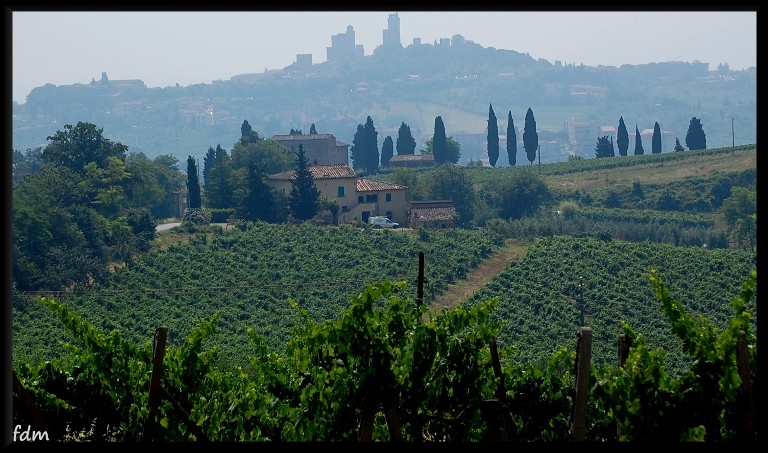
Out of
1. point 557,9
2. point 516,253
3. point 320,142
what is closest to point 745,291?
point 557,9

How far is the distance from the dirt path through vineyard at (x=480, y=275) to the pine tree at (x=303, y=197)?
30.5 ft

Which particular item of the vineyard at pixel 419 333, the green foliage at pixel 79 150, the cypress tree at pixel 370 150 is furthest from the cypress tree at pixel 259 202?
the cypress tree at pixel 370 150

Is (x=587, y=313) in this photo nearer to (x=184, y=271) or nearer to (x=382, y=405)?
(x=184, y=271)

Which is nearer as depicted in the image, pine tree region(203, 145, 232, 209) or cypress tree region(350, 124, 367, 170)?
pine tree region(203, 145, 232, 209)

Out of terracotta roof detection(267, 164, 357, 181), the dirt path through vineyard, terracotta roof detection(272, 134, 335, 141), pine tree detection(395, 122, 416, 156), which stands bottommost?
the dirt path through vineyard

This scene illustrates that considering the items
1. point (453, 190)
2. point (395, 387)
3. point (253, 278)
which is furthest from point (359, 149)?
point (395, 387)

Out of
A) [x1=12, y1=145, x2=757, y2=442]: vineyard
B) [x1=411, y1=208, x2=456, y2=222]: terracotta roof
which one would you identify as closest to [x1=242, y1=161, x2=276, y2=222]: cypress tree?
[x1=12, y1=145, x2=757, y2=442]: vineyard

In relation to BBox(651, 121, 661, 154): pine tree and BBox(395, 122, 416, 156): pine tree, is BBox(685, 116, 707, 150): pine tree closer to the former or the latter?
BBox(651, 121, 661, 154): pine tree

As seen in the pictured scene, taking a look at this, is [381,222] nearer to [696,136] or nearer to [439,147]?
[439,147]

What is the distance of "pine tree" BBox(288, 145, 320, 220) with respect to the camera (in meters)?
46.8

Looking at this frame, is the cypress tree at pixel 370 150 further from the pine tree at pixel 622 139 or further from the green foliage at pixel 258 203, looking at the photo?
the green foliage at pixel 258 203

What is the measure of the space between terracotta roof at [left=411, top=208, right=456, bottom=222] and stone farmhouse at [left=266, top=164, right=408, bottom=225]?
2.87 ft

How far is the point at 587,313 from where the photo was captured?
109ft

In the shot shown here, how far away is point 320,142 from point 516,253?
1320 inches
